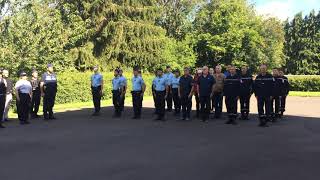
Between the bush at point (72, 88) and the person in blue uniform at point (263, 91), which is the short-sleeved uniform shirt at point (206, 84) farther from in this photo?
the bush at point (72, 88)

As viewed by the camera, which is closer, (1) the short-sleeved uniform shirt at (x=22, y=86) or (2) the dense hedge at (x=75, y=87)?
(1) the short-sleeved uniform shirt at (x=22, y=86)

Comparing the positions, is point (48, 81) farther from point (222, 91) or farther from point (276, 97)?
point (276, 97)

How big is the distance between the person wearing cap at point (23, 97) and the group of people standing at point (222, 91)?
3.43 metres

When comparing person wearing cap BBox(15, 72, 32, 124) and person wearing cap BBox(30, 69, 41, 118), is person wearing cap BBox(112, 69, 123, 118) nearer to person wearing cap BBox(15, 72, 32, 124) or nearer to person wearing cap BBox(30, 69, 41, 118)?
person wearing cap BBox(30, 69, 41, 118)

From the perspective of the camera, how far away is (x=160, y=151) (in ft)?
32.5

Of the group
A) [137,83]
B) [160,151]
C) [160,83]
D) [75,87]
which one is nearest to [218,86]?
[160,83]

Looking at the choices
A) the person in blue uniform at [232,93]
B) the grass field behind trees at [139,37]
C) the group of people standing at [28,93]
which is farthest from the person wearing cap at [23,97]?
the grass field behind trees at [139,37]

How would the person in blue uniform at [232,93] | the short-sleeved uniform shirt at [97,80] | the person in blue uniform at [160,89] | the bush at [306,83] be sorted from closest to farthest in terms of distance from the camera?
the person in blue uniform at [232,93] → the person in blue uniform at [160,89] → the short-sleeved uniform shirt at [97,80] → the bush at [306,83]

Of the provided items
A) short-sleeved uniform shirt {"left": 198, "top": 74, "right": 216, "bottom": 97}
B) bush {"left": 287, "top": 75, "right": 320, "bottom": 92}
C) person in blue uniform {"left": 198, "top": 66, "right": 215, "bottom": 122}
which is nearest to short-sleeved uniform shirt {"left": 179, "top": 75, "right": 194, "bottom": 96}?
person in blue uniform {"left": 198, "top": 66, "right": 215, "bottom": 122}

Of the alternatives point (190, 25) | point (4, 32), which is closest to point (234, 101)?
point (4, 32)

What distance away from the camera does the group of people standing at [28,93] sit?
1541 cm

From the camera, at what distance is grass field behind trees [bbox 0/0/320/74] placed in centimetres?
2478

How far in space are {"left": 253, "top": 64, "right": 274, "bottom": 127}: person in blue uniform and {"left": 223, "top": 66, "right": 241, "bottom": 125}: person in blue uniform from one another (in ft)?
3.38

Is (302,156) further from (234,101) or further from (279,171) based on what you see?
(234,101)
